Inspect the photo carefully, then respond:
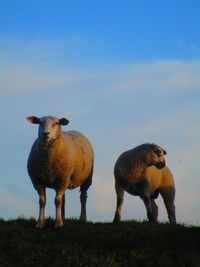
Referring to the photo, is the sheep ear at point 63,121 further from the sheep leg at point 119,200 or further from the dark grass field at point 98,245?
the sheep leg at point 119,200

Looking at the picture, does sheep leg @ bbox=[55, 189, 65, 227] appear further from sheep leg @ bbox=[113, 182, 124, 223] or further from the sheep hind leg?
the sheep hind leg

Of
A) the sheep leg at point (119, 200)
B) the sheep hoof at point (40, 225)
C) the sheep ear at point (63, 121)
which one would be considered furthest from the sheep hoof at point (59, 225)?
the sheep ear at point (63, 121)

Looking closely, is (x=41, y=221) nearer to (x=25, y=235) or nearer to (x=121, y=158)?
(x=25, y=235)

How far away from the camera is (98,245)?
11.3m

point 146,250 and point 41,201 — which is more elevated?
point 41,201

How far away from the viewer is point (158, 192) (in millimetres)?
18375

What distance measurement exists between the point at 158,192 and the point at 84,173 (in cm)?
377

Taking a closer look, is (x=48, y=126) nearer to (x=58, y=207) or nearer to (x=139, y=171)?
(x=58, y=207)

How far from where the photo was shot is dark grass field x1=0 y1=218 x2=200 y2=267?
10.3 metres

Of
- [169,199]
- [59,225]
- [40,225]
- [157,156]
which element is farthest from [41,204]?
[169,199]

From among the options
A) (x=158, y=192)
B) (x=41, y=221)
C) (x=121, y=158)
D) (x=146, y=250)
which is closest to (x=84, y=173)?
(x=121, y=158)

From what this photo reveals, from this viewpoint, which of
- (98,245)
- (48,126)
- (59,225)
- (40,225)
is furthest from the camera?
(40,225)

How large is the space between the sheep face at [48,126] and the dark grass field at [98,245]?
7.65 ft

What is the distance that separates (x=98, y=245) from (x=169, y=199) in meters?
7.48
